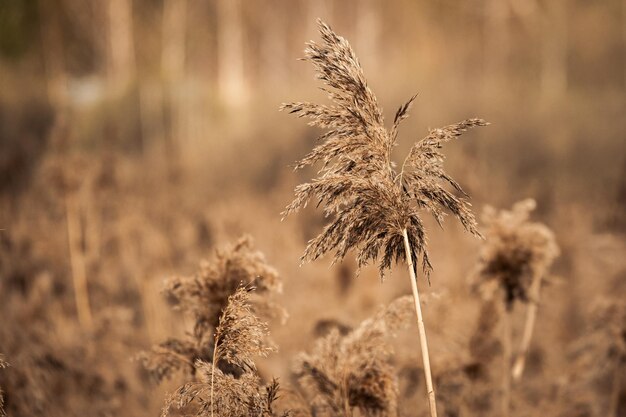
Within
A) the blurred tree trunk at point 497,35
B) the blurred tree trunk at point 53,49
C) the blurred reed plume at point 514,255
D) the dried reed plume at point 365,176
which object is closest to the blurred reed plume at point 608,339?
the blurred reed plume at point 514,255

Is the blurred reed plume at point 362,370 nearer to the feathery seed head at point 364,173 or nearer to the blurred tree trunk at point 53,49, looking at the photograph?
the feathery seed head at point 364,173

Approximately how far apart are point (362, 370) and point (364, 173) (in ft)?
4.15

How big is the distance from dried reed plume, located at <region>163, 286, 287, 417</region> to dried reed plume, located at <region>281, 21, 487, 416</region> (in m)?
0.41

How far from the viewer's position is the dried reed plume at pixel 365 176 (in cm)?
257

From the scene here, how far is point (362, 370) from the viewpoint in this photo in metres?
3.24

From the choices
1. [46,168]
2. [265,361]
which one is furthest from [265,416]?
[46,168]

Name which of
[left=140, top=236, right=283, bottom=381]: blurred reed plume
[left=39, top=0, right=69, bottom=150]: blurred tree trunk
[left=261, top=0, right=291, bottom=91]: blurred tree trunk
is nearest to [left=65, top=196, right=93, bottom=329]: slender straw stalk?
[left=140, top=236, right=283, bottom=381]: blurred reed plume

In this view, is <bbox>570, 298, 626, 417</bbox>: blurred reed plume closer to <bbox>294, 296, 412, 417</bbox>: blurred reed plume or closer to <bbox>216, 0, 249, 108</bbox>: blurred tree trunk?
<bbox>294, 296, 412, 417</bbox>: blurred reed plume

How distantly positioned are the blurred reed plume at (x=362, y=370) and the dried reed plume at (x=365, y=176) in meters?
0.62

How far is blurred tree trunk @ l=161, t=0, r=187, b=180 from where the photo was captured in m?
15.5

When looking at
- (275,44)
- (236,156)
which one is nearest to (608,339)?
(236,156)

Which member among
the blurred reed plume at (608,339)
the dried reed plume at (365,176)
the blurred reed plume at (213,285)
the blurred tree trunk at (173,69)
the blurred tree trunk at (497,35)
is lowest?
the blurred reed plume at (608,339)

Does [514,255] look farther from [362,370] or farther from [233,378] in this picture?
[233,378]

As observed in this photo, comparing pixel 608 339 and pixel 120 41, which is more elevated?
pixel 120 41
